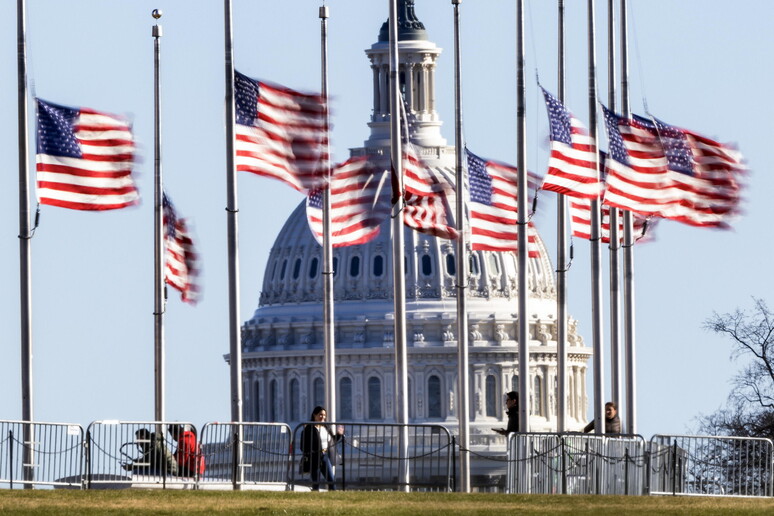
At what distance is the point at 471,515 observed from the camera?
1672 inches

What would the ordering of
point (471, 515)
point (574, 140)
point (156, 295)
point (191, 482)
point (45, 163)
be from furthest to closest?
point (156, 295) < point (574, 140) < point (45, 163) < point (191, 482) < point (471, 515)

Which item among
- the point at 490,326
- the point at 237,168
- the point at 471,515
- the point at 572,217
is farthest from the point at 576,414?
the point at 471,515

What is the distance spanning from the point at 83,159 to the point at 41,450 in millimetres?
6426

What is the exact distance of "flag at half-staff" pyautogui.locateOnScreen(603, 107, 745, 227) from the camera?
200 feet

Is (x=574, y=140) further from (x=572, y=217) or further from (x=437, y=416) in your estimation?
(x=437, y=416)

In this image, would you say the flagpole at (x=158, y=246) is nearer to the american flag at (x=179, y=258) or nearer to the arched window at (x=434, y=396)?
the american flag at (x=179, y=258)

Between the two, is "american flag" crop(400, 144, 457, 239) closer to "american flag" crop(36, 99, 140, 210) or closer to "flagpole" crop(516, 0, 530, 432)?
"flagpole" crop(516, 0, 530, 432)

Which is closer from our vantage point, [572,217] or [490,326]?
[572,217]

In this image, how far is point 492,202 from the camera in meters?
67.1

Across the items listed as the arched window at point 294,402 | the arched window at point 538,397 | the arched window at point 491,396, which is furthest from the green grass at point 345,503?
the arched window at point 294,402

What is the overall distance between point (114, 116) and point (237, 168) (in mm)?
3018

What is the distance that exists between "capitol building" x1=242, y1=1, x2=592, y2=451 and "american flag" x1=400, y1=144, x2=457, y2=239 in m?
111

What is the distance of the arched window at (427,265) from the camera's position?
183000mm

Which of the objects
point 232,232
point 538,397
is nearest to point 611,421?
point 232,232
